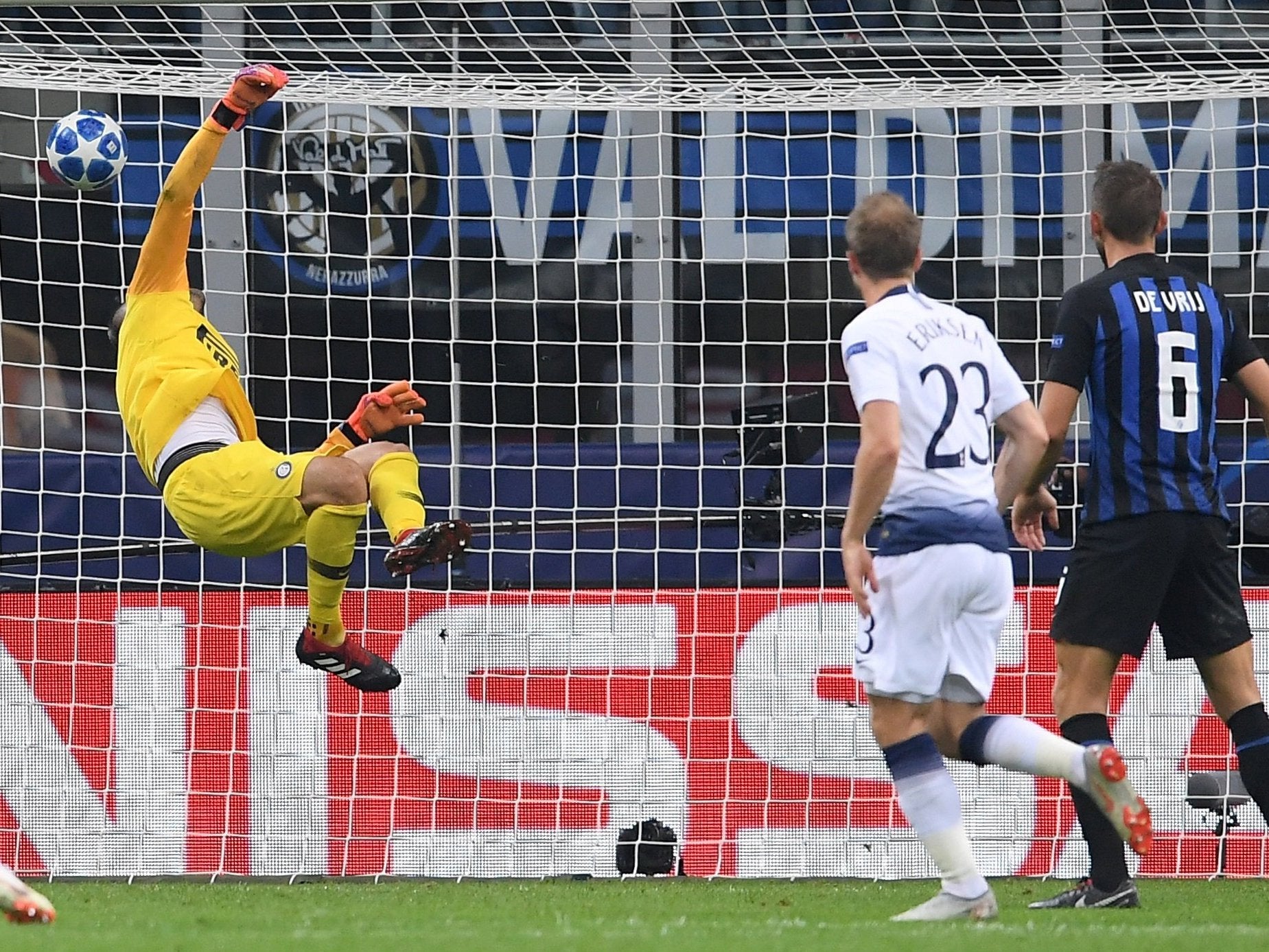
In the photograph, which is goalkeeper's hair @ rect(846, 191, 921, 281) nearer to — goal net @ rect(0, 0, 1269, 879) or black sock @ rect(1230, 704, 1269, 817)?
black sock @ rect(1230, 704, 1269, 817)

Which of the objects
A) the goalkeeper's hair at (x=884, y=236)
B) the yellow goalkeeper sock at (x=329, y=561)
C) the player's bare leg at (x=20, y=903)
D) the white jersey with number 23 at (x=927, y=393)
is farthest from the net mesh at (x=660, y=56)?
the player's bare leg at (x=20, y=903)

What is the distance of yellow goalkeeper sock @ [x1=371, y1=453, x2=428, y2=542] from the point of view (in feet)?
20.3

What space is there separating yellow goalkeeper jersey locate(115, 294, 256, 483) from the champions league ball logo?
8.09ft

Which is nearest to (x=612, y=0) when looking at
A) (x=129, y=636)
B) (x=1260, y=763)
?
(x=129, y=636)

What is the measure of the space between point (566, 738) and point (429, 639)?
0.67 meters

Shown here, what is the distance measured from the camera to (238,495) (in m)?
6.27

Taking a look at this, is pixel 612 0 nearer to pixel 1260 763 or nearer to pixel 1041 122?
pixel 1041 122

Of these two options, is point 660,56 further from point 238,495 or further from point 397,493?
point 238,495

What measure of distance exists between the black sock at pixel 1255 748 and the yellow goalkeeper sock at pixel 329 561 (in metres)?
2.91

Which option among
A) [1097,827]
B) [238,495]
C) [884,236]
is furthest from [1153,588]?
[238,495]

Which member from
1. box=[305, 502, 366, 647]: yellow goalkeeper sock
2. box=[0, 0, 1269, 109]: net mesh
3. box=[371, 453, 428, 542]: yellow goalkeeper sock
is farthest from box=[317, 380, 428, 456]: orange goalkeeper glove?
box=[0, 0, 1269, 109]: net mesh

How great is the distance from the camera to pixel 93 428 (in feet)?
30.3

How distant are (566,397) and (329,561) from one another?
3077mm

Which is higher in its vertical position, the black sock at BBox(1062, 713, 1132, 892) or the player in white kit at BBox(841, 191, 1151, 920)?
the player in white kit at BBox(841, 191, 1151, 920)
